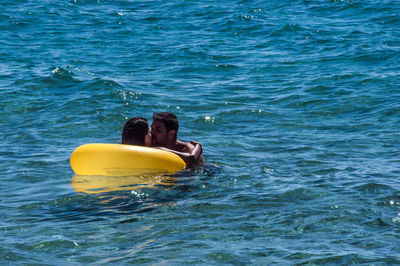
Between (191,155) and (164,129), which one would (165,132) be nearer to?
(164,129)

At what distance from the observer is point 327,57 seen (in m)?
16.7

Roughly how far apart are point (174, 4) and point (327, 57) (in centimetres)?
1051

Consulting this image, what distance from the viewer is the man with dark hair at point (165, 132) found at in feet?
25.8

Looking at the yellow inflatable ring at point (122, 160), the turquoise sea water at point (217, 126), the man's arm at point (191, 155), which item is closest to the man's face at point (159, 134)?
the man's arm at point (191, 155)

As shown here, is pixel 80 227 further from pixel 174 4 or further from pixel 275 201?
pixel 174 4

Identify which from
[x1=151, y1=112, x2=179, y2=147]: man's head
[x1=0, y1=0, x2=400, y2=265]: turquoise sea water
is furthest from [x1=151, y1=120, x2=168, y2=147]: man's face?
[x1=0, y1=0, x2=400, y2=265]: turquoise sea water

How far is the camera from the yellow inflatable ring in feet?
23.6

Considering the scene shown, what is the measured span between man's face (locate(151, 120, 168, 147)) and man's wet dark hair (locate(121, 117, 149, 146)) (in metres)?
0.20

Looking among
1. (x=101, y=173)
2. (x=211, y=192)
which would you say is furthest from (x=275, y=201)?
(x=101, y=173)

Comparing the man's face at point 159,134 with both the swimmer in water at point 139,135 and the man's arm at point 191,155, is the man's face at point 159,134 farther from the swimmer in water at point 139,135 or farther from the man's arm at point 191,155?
the man's arm at point 191,155

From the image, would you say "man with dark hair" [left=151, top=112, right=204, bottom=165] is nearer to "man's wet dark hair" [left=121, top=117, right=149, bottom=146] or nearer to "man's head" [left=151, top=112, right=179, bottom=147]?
"man's head" [left=151, top=112, right=179, bottom=147]

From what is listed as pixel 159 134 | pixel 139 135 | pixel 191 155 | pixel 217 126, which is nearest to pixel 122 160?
pixel 139 135

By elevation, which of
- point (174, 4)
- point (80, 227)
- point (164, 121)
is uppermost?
point (174, 4)

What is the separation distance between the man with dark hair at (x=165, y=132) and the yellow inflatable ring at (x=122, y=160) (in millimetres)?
495
